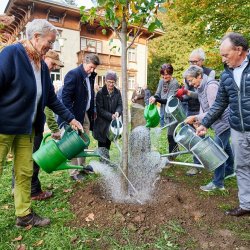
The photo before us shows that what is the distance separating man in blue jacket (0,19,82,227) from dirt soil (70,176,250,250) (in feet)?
1.72

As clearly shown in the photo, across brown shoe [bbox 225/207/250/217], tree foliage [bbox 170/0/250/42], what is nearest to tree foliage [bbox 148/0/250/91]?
tree foliage [bbox 170/0/250/42]

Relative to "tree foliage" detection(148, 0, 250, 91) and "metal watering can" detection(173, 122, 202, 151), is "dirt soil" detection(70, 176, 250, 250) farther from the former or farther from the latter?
"tree foliage" detection(148, 0, 250, 91)

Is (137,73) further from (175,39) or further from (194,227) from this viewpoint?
(194,227)

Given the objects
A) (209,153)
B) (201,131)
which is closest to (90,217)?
(209,153)

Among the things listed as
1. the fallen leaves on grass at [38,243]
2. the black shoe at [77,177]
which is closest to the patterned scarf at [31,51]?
the fallen leaves on grass at [38,243]

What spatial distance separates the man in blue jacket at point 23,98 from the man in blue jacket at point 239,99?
151cm

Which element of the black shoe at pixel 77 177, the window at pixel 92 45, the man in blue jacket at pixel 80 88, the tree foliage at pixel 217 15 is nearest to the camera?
the man in blue jacket at pixel 80 88

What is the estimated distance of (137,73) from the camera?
20.1 metres

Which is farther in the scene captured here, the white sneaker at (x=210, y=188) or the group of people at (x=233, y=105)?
the white sneaker at (x=210, y=188)

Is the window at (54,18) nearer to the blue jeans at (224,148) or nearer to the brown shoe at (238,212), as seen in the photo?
the blue jeans at (224,148)

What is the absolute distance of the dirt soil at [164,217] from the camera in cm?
227

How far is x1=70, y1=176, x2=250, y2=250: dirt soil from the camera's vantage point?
7.44 ft

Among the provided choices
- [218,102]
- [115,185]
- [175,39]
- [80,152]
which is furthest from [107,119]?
[175,39]

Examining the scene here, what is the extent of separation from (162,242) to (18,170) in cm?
134
